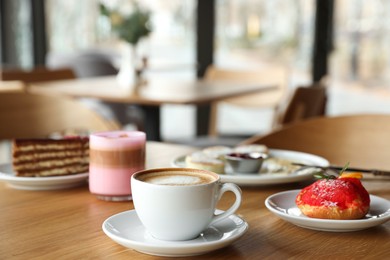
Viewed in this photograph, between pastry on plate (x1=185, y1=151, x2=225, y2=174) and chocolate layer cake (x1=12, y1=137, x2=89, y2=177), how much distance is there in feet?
0.64

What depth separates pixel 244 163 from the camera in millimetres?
1173

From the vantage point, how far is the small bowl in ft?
3.85

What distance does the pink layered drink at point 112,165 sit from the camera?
1042mm

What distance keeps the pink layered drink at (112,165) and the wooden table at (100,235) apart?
20 mm

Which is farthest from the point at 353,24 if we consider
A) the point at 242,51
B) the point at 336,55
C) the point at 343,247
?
the point at 343,247

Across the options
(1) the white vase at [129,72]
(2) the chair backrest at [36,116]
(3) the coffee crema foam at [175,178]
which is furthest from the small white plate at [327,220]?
(1) the white vase at [129,72]

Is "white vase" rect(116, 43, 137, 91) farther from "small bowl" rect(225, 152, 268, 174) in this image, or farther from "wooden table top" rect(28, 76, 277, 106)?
"small bowl" rect(225, 152, 268, 174)

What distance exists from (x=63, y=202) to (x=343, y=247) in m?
Answer: 0.47

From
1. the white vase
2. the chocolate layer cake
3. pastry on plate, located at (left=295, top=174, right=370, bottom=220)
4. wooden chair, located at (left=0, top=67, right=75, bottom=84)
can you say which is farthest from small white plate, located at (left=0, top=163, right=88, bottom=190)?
wooden chair, located at (left=0, top=67, right=75, bottom=84)

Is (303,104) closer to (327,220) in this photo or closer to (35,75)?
(327,220)

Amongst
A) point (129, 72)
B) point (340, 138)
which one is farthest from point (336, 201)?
point (129, 72)

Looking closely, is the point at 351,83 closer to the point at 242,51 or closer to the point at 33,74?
the point at 242,51

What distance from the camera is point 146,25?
12.9 ft

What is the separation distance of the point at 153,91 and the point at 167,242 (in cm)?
277
